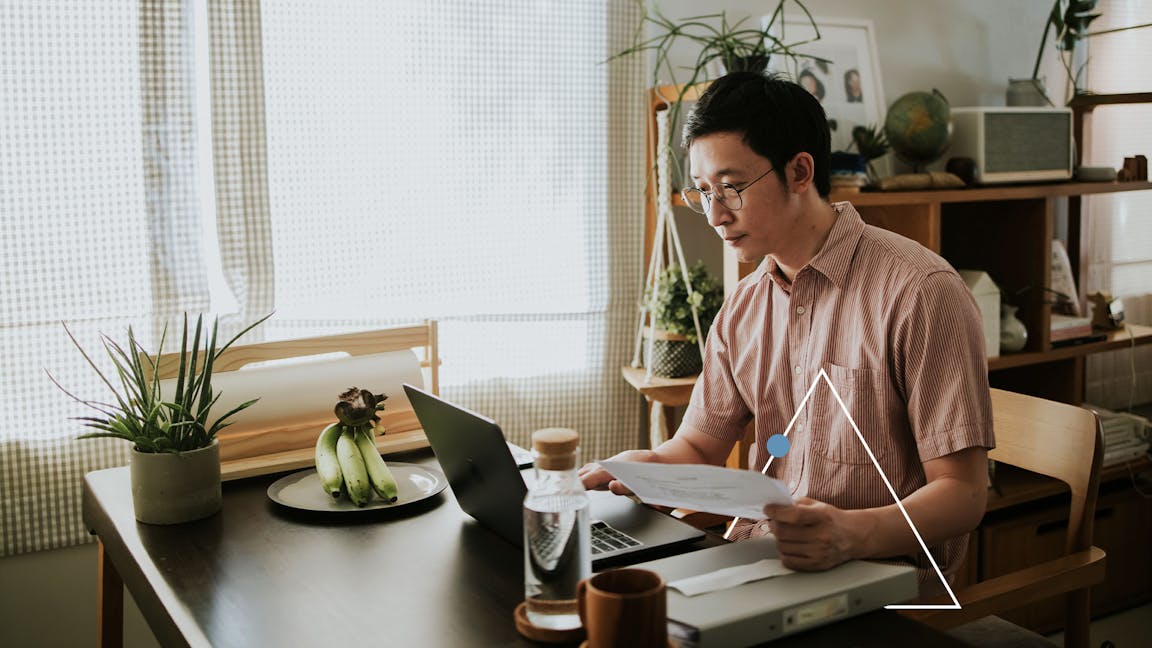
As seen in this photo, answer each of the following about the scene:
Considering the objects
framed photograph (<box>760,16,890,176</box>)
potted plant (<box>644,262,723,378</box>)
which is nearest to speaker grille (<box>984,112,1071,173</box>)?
framed photograph (<box>760,16,890,176</box>)

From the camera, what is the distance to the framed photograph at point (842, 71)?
9.18ft

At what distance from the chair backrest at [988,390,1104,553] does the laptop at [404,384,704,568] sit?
0.62 metres

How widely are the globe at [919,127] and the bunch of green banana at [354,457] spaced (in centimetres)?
175

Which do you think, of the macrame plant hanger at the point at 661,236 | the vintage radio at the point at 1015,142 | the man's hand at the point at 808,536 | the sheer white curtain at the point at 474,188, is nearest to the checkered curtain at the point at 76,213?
the sheer white curtain at the point at 474,188

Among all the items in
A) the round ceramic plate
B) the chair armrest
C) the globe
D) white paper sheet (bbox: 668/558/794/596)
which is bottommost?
the chair armrest

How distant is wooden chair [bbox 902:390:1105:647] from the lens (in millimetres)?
1436

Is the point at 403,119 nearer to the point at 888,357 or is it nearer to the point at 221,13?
the point at 221,13

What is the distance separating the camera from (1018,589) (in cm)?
144

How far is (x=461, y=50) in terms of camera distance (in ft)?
8.43

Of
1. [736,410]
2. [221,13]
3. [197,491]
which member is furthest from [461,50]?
[197,491]

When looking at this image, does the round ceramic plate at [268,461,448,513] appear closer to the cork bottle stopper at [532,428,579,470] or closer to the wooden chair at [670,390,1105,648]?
the wooden chair at [670,390,1105,648]

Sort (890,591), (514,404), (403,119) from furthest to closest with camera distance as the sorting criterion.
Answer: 1. (514,404)
2. (403,119)
3. (890,591)

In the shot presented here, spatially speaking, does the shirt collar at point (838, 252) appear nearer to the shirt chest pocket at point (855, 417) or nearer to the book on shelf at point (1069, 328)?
the shirt chest pocket at point (855, 417)

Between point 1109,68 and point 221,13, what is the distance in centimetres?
272
